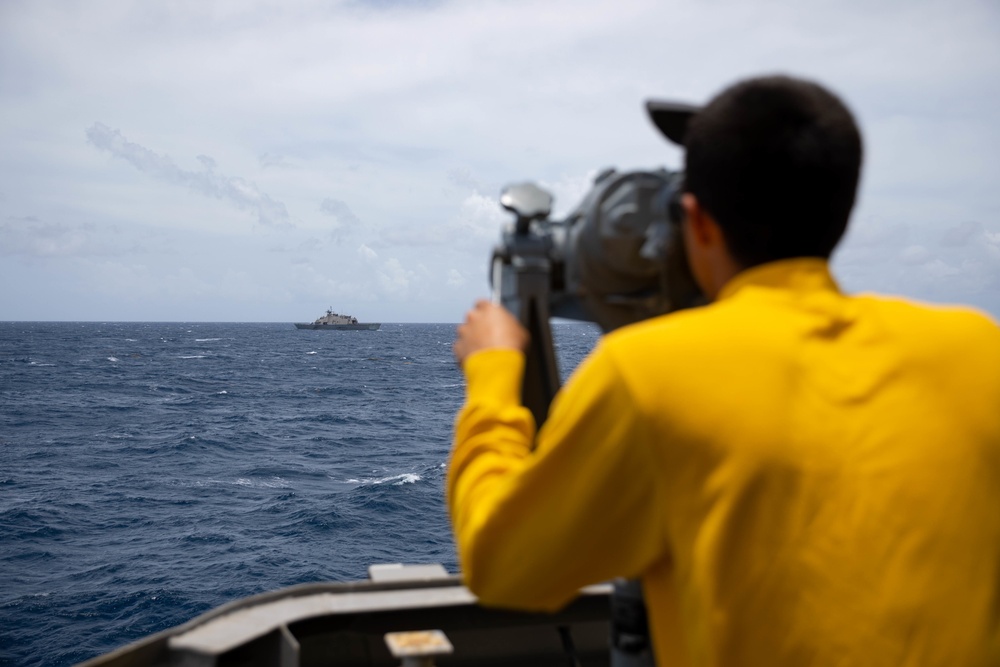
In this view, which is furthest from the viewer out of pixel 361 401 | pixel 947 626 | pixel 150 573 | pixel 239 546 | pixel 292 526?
pixel 361 401

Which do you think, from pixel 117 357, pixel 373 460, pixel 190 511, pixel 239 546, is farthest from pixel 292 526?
pixel 117 357

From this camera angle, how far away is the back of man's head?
4.11ft

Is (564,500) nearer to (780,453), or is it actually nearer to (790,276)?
(780,453)

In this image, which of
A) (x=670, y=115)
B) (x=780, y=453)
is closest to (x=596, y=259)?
(x=670, y=115)

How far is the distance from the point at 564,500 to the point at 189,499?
99.7 feet

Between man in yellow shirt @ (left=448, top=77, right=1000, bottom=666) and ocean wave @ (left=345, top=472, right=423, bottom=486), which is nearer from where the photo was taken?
man in yellow shirt @ (left=448, top=77, right=1000, bottom=666)

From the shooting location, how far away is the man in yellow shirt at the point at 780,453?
3.92ft

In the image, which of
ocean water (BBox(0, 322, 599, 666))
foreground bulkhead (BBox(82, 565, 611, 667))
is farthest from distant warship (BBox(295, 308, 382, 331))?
foreground bulkhead (BBox(82, 565, 611, 667))

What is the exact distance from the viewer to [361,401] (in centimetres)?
6022

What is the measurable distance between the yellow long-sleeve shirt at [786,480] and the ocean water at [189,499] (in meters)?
17.2

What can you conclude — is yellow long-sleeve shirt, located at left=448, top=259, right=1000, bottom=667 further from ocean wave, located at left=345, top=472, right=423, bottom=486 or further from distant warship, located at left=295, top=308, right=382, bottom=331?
distant warship, located at left=295, top=308, right=382, bottom=331

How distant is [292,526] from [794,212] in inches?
1016

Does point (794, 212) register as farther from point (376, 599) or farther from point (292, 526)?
point (292, 526)

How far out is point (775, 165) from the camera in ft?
4.11
